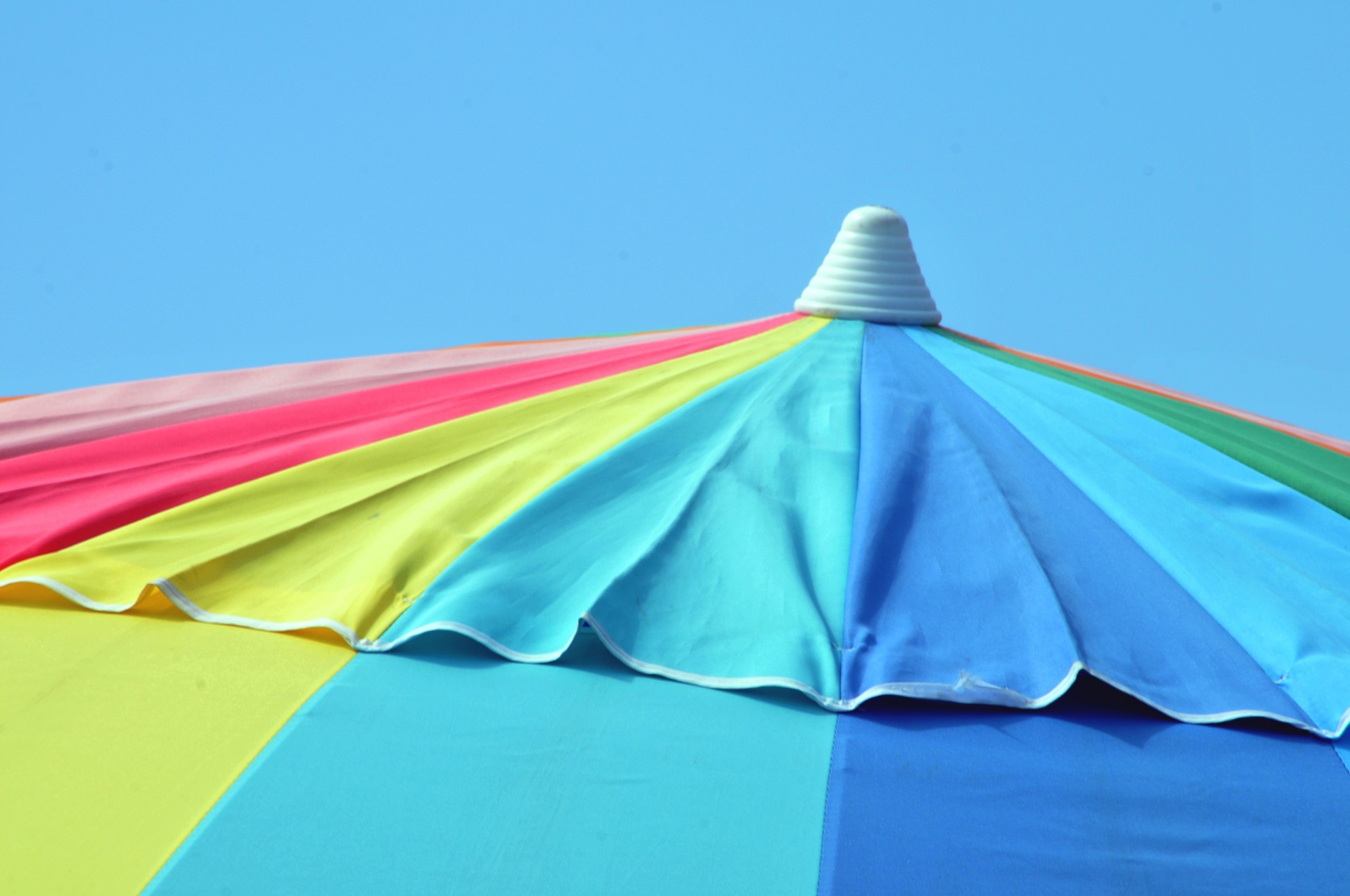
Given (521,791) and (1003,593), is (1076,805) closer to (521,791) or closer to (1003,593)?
(1003,593)

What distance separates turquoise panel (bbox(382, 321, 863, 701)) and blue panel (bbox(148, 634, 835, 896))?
88 mm

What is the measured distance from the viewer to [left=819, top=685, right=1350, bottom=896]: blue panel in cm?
235

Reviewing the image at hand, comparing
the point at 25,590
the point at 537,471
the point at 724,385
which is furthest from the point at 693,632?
the point at 25,590

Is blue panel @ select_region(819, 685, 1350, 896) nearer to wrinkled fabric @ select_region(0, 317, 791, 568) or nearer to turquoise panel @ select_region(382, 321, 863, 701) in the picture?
turquoise panel @ select_region(382, 321, 863, 701)

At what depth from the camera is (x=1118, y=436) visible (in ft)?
13.0

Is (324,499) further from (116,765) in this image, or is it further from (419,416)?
(116,765)

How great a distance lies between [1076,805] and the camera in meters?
2.50

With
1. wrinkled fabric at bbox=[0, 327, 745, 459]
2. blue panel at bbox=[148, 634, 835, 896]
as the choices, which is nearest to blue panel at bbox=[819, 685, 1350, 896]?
blue panel at bbox=[148, 634, 835, 896]

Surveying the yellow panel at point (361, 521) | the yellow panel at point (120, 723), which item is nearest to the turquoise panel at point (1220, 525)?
the yellow panel at point (361, 521)

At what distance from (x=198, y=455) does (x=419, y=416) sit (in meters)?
0.69

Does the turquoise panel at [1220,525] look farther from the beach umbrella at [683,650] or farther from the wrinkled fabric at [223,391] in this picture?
the wrinkled fabric at [223,391]

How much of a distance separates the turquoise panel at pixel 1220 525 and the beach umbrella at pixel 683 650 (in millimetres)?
13

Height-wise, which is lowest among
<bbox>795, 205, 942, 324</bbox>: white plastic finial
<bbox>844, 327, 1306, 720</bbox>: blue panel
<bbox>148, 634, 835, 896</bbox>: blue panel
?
<bbox>148, 634, 835, 896</bbox>: blue panel

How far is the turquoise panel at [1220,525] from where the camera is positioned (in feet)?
9.54
